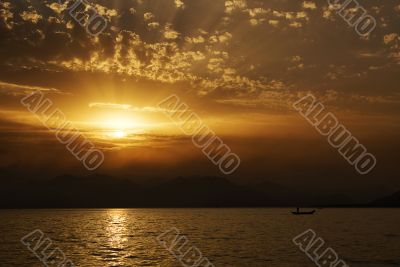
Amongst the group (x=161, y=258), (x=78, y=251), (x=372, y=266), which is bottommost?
(x=372, y=266)

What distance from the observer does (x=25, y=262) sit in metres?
74.2

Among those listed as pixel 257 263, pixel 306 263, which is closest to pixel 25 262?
pixel 257 263

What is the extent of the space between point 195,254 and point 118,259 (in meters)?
13.2

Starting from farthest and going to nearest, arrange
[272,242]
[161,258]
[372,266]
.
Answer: [272,242] < [161,258] < [372,266]

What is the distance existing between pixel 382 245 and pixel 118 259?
179ft

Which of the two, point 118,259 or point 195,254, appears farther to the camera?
point 195,254

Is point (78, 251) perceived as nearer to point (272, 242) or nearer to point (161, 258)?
point (161, 258)

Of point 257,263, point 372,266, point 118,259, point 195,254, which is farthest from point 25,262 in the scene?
point 372,266

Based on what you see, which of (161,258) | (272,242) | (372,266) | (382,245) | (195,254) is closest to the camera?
(372,266)

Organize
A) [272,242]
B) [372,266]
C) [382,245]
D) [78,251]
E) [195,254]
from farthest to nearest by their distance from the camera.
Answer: [272,242] → [382,245] → [78,251] → [195,254] → [372,266]

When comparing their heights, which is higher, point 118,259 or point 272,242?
point 272,242

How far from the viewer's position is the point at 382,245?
99.9m

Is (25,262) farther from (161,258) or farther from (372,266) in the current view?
(372,266)

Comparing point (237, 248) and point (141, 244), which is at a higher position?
point (141, 244)
